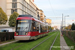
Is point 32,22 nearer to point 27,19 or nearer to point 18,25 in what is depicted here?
point 27,19

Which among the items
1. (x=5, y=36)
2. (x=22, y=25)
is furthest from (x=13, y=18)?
(x=22, y=25)

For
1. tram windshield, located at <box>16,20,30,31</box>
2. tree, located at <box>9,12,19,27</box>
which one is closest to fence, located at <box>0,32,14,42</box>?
tram windshield, located at <box>16,20,30,31</box>

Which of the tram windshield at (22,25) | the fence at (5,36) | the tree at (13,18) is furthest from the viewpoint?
the tree at (13,18)

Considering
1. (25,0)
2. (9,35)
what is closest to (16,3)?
(25,0)

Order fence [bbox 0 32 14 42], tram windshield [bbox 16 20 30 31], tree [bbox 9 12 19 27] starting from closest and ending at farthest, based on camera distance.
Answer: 1. tram windshield [bbox 16 20 30 31]
2. fence [bbox 0 32 14 42]
3. tree [bbox 9 12 19 27]

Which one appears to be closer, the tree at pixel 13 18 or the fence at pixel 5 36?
the fence at pixel 5 36

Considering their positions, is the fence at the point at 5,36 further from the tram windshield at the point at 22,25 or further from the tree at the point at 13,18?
the tree at the point at 13,18

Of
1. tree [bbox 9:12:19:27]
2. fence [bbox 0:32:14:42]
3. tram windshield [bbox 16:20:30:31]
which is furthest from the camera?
tree [bbox 9:12:19:27]

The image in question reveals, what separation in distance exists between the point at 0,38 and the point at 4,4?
39197 mm

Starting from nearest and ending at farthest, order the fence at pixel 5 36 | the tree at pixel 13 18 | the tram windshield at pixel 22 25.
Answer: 1. the tram windshield at pixel 22 25
2. the fence at pixel 5 36
3. the tree at pixel 13 18

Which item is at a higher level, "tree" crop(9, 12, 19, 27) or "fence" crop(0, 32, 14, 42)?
"tree" crop(9, 12, 19, 27)

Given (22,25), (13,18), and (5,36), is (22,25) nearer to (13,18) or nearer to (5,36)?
(5,36)

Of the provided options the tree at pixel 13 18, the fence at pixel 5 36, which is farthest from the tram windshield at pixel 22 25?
the tree at pixel 13 18

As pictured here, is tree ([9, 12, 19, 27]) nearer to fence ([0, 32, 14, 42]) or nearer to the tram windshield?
fence ([0, 32, 14, 42])
